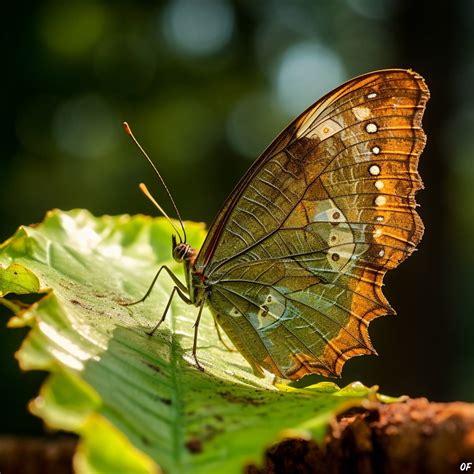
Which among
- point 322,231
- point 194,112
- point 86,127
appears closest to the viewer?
point 322,231

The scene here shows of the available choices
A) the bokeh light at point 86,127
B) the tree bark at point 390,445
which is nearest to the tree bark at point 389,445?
the tree bark at point 390,445

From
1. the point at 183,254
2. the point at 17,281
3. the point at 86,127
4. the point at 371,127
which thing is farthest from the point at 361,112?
the point at 86,127

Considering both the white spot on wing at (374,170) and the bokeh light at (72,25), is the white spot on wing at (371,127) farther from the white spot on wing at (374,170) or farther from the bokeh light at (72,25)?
the bokeh light at (72,25)

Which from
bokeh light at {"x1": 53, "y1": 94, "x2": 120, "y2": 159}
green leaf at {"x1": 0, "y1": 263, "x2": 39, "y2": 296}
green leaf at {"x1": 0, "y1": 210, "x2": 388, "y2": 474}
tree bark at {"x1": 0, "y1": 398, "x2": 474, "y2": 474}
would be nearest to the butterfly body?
green leaf at {"x1": 0, "y1": 210, "x2": 388, "y2": 474}

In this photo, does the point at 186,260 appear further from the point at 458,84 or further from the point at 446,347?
the point at 458,84

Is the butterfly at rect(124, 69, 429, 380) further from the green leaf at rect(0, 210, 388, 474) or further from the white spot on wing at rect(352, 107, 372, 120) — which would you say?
the green leaf at rect(0, 210, 388, 474)

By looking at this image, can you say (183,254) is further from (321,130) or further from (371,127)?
(371,127)
